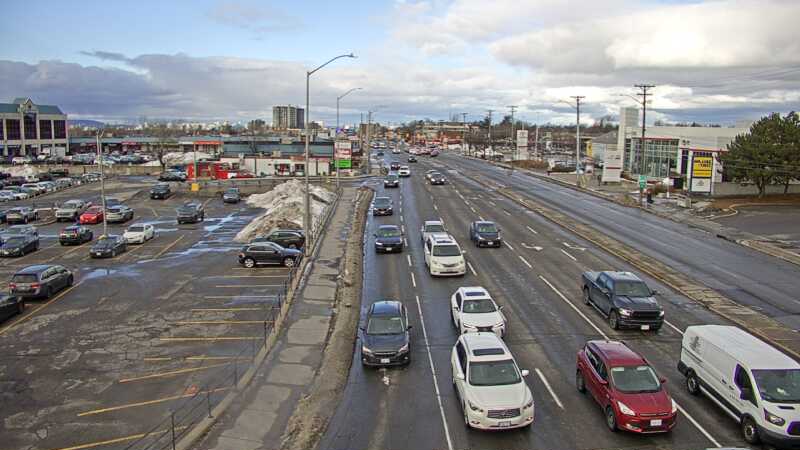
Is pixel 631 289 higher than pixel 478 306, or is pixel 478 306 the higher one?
pixel 631 289

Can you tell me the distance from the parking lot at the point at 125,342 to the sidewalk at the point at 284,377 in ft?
3.11

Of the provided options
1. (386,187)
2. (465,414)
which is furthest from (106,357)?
(386,187)

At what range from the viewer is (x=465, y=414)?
1449 centimetres

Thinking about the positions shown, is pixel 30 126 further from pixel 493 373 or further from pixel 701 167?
pixel 493 373

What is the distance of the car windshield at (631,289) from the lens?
72.6ft

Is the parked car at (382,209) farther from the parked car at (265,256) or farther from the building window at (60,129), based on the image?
the building window at (60,129)

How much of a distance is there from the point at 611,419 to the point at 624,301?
8311 mm

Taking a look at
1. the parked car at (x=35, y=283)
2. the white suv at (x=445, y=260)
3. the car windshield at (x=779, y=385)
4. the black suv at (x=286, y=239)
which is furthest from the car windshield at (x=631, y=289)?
the parked car at (x=35, y=283)

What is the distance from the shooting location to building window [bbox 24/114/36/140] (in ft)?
450

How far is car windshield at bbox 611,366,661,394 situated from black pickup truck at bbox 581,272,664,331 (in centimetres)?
668

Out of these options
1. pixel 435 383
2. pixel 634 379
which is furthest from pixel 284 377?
pixel 634 379

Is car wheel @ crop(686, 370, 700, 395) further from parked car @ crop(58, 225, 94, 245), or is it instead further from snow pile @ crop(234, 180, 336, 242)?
parked car @ crop(58, 225, 94, 245)

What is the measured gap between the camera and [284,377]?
704 inches

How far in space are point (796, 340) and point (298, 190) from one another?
49.9m
